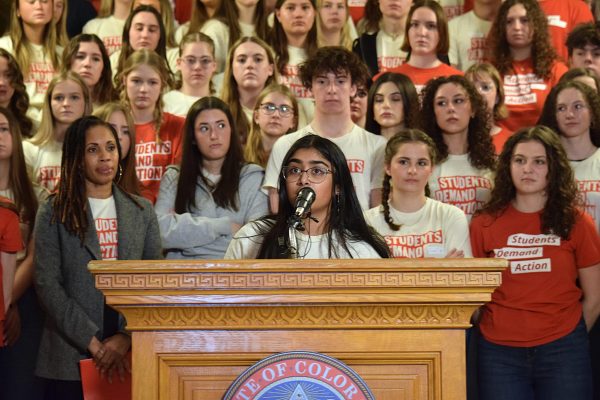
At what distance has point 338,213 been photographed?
10.8ft

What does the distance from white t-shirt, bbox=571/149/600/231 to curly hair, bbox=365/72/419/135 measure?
0.88 metres

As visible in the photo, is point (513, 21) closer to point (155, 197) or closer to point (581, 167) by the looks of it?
point (581, 167)

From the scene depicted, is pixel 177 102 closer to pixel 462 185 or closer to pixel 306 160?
pixel 462 185

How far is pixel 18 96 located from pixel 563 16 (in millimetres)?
3444

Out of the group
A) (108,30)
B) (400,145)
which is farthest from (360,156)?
(108,30)

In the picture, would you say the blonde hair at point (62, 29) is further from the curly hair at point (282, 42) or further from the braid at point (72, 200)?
the braid at point (72, 200)

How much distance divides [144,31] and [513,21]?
7.28 ft

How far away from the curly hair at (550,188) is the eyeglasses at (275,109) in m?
1.35

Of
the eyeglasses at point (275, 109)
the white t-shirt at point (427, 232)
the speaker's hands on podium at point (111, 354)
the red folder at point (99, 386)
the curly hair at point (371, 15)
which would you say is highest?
the curly hair at point (371, 15)

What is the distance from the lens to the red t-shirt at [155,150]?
537cm

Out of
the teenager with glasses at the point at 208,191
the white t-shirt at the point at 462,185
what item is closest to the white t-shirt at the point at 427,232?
the white t-shirt at the point at 462,185

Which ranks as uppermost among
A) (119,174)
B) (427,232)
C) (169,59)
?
(169,59)

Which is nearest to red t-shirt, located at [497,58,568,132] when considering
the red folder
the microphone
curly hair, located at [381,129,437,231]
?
curly hair, located at [381,129,437,231]

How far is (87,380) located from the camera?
3521 millimetres
